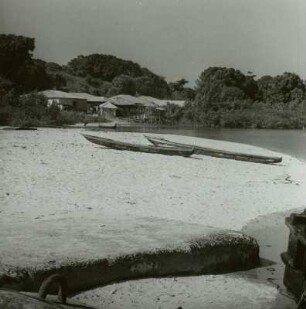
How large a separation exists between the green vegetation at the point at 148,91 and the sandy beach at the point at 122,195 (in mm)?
11146

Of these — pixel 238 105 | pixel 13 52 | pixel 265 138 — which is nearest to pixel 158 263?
pixel 13 52

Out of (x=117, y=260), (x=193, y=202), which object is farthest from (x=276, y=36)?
(x=117, y=260)

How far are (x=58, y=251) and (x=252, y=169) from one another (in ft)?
33.8

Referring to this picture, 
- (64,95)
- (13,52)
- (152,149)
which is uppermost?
(13,52)

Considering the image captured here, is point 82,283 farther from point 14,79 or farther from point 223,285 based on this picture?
point 14,79

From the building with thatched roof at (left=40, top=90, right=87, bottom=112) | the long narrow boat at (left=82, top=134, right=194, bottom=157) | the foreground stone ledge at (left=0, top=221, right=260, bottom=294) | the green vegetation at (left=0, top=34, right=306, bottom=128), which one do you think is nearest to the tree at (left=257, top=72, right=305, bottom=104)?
the green vegetation at (left=0, top=34, right=306, bottom=128)

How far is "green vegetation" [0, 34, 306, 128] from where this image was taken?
26.6 m

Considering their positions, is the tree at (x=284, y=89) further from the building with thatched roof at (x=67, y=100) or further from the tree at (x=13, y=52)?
the tree at (x=13, y=52)

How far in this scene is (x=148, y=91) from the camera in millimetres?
68500

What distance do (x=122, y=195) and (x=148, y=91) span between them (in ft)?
197

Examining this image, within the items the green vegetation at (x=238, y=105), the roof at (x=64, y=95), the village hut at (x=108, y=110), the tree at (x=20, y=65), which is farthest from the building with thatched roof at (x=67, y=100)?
the green vegetation at (x=238, y=105)

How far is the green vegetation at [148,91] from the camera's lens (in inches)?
1048

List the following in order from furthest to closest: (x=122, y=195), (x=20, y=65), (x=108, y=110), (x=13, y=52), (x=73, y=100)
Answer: (x=108, y=110), (x=73, y=100), (x=20, y=65), (x=13, y=52), (x=122, y=195)

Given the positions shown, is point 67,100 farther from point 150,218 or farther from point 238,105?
point 150,218
